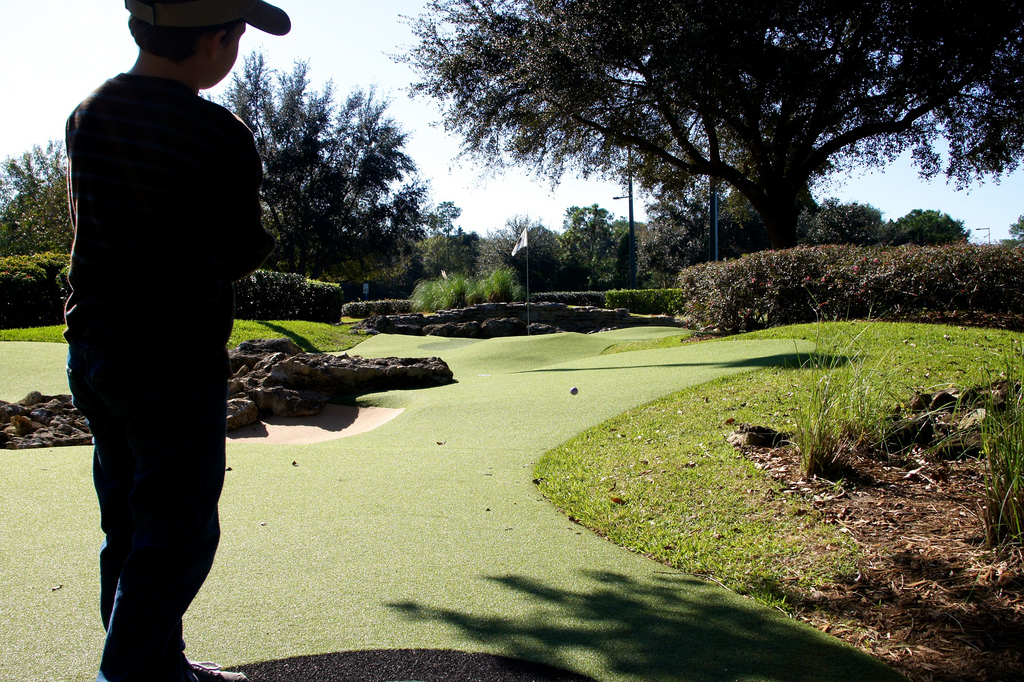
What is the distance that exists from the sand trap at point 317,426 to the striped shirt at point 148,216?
16.9 feet

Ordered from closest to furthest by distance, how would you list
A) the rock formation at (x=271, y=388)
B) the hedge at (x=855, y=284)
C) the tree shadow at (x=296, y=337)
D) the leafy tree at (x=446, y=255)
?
1. the rock formation at (x=271, y=388)
2. the hedge at (x=855, y=284)
3. the tree shadow at (x=296, y=337)
4. the leafy tree at (x=446, y=255)

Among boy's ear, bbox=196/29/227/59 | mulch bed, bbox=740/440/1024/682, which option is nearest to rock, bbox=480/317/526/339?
mulch bed, bbox=740/440/1024/682

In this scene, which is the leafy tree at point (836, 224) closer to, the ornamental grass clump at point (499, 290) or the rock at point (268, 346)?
the ornamental grass clump at point (499, 290)

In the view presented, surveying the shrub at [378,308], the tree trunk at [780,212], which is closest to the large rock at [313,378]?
the tree trunk at [780,212]

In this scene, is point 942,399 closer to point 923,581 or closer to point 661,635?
point 923,581

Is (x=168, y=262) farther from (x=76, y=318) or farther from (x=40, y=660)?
(x=40, y=660)

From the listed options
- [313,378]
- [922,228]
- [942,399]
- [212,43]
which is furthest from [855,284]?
[922,228]

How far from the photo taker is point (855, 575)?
307 cm

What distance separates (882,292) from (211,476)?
1169 centimetres

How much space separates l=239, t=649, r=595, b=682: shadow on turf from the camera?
2236mm

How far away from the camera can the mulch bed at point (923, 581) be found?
2.48 m

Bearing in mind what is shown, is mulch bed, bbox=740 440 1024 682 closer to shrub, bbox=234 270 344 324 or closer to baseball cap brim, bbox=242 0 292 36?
baseball cap brim, bbox=242 0 292 36

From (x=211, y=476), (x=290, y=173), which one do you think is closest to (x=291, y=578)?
(x=211, y=476)

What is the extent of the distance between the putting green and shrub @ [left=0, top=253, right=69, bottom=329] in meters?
11.4
